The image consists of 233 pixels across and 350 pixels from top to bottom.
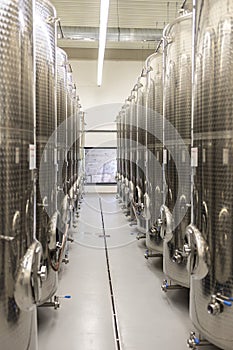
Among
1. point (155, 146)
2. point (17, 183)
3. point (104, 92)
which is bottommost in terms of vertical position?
point (17, 183)

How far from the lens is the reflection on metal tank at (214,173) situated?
172 centimetres

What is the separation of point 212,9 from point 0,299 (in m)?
1.63

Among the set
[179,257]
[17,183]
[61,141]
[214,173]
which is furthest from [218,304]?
[61,141]

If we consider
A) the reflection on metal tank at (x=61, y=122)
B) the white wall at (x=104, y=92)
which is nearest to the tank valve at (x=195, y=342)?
the reflection on metal tank at (x=61, y=122)

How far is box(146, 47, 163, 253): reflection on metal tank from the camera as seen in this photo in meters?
3.43

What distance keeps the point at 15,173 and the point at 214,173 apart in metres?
0.97

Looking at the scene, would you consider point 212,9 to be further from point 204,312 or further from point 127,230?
point 127,230

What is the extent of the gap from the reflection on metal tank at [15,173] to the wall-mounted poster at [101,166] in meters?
8.76

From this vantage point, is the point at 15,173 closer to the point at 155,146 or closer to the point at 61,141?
the point at 61,141

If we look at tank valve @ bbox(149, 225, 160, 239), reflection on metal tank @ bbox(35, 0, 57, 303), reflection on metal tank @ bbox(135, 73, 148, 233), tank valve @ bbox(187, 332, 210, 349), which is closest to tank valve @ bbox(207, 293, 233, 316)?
tank valve @ bbox(187, 332, 210, 349)

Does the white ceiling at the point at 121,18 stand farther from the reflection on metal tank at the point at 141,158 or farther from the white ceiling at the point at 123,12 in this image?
the reflection on metal tank at the point at 141,158

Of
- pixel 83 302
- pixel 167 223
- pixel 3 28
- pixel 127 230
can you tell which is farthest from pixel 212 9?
pixel 127 230

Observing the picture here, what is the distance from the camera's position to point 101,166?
34.3ft

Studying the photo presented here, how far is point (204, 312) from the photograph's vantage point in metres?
1.93
